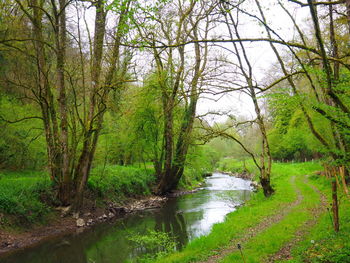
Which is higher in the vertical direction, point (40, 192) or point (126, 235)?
point (40, 192)

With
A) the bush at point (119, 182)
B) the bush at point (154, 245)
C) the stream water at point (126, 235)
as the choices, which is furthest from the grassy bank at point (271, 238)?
the bush at point (119, 182)

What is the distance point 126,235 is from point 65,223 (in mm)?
3561

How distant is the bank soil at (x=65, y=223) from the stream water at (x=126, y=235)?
0.54 m

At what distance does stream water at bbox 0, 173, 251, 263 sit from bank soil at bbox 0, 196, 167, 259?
537mm

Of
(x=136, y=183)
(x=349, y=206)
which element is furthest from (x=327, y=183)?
(x=136, y=183)

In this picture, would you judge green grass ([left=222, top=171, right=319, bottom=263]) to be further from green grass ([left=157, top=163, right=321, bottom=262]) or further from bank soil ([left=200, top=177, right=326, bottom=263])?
bank soil ([left=200, top=177, right=326, bottom=263])

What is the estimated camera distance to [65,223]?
531 inches

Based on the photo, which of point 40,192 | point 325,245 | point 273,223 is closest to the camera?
point 325,245

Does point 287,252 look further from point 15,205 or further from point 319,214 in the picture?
point 15,205

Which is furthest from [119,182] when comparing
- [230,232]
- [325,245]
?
[325,245]

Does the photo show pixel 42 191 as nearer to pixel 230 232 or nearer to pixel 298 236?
pixel 230 232

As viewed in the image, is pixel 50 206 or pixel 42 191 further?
pixel 42 191

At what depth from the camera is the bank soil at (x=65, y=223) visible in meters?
10.7

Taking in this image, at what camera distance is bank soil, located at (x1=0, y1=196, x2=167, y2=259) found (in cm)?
1070
